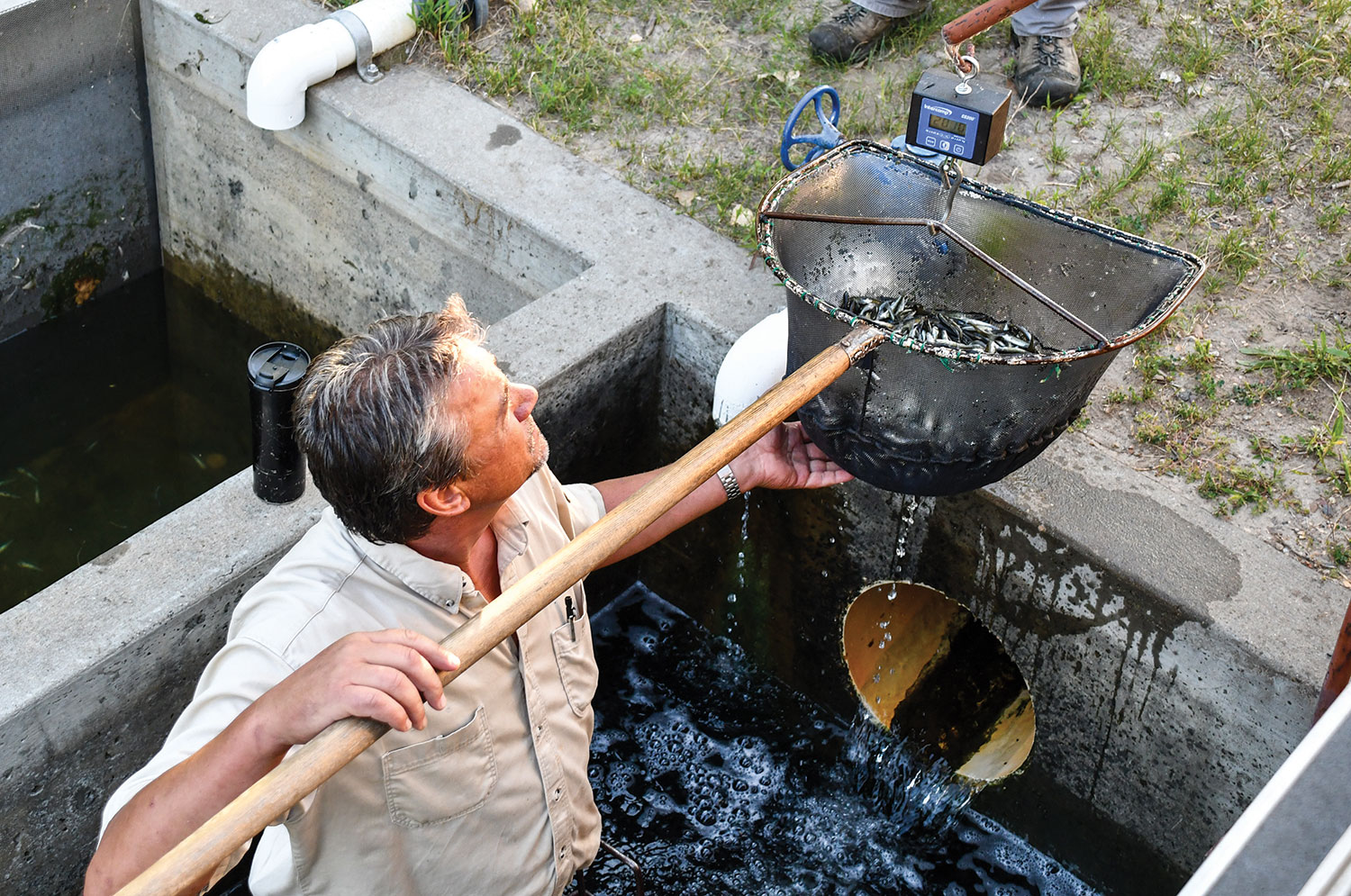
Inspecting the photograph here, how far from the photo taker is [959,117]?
296cm

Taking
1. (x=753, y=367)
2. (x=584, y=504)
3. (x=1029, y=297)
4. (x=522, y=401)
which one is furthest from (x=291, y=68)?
(x=1029, y=297)

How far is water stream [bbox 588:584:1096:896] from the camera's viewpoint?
384 cm

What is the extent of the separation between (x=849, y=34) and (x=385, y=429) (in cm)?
358

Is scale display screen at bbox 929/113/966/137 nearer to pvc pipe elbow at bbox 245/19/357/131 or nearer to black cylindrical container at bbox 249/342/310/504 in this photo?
black cylindrical container at bbox 249/342/310/504

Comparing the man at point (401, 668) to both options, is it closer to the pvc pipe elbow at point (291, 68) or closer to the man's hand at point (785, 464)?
the man's hand at point (785, 464)

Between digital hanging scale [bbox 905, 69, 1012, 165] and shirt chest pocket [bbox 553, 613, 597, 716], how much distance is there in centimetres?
141

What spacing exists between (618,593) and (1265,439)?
223 centimetres

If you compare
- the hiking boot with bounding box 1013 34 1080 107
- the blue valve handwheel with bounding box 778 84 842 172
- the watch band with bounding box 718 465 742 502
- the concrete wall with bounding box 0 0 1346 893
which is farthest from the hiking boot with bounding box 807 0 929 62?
the watch band with bounding box 718 465 742 502

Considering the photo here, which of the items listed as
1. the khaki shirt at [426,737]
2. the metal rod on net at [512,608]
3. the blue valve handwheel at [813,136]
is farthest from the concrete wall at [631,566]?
the metal rod on net at [512,608]

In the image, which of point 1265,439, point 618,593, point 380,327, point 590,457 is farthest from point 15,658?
point 1265,439

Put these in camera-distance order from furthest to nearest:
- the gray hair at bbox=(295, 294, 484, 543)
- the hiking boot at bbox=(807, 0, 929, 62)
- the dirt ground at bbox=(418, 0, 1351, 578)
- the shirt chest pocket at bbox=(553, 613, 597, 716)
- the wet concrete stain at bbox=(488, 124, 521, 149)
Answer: the hiking boot at bbox=(807, 0, 929, 62), the wet concrete stain at bbox=(488, 124, 521, 149), the dirt ground at bbox=(418, 0, 1351, 578), the shirt chest pocket at bbox=(553, 613, 597, 716), the gray hair at bbox=(295, 294, 484, 543)

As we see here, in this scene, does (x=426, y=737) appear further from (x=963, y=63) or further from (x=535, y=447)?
(x=963, y=63)

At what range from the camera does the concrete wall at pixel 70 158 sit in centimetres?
511

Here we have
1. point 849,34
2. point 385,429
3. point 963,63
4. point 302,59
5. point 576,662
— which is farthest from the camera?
point 849,34
